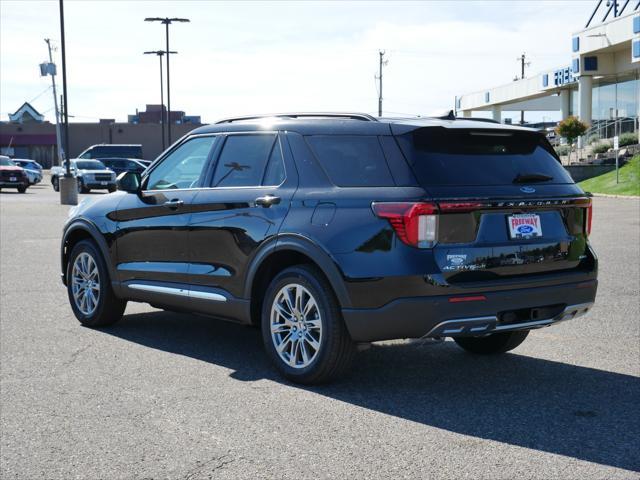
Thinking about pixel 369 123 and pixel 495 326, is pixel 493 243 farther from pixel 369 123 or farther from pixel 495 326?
pixel 369 123

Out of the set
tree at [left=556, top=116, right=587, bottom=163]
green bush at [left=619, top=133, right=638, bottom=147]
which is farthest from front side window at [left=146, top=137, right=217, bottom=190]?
tree at [left=556, top=116, right=587, bottom=163]

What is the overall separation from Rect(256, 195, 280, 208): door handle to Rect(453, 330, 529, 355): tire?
202 centimetres

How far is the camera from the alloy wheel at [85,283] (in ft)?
27.4

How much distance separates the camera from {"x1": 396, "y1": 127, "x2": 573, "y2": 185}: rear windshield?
19.1 ft

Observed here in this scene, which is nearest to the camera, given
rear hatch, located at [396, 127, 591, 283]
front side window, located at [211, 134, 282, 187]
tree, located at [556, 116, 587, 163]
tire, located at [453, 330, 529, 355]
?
rear hatch, located at [396, 127, 591, 283]

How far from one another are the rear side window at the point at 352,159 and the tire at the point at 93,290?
113 inches

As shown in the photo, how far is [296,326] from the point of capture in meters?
6.21

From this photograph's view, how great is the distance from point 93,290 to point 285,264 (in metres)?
2.66

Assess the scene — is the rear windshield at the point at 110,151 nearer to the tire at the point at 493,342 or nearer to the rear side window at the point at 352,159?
the tire at the point at 493,342

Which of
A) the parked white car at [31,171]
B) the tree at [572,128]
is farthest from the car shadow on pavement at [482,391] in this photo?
the tree at [572,128]

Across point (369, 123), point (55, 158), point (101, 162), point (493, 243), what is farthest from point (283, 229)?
point (55, 158)

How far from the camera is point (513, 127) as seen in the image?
20.5ft

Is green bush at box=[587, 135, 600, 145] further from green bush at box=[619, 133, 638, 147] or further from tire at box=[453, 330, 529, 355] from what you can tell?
tire at box=[453, 330, 529, 355]

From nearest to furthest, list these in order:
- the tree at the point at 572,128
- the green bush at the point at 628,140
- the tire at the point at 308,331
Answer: the tire at the point at 308,331, the green bush at the point at 628,140, the tree at the point at 572,128
